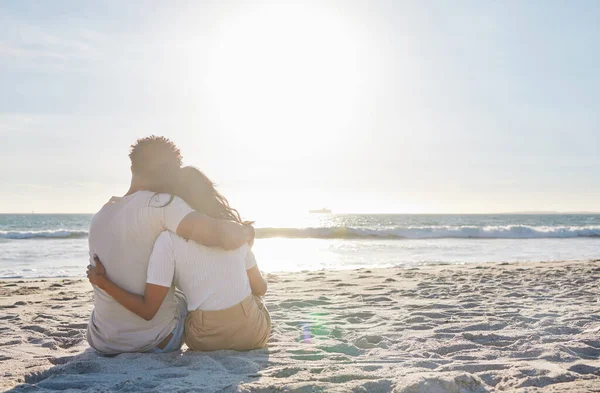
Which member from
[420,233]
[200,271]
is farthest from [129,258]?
[420,233]

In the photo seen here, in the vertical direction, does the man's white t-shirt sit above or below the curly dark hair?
below

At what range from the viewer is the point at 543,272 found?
8.73 m

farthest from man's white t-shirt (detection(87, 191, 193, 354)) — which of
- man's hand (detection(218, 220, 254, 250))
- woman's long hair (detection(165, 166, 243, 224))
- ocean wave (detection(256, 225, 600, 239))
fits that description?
ocean wave (detection(256, 225, 600, 239))

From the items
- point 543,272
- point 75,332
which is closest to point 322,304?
point 75,332

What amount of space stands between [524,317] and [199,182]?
3.28m

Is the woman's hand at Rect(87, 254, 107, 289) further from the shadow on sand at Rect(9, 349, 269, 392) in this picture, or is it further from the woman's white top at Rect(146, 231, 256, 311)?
the shadow on sand at Rect(9, 349, 269, 392)

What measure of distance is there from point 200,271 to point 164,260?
0.25 metres

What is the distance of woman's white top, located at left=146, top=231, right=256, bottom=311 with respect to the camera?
10.7ft

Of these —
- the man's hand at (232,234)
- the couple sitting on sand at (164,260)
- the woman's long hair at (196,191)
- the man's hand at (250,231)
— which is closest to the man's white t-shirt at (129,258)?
the couple sitting on sand at (164,260)

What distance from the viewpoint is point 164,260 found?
327 centimetres

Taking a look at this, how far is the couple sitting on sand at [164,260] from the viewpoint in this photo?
3240mm

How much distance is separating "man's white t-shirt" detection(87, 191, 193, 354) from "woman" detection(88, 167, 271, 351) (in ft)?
0.30

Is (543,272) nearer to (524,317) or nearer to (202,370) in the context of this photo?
(524,317)

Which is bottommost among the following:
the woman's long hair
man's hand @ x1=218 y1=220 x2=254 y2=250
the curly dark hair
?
man's hand @ x1=218 y1=220 x2=254 y2=250
